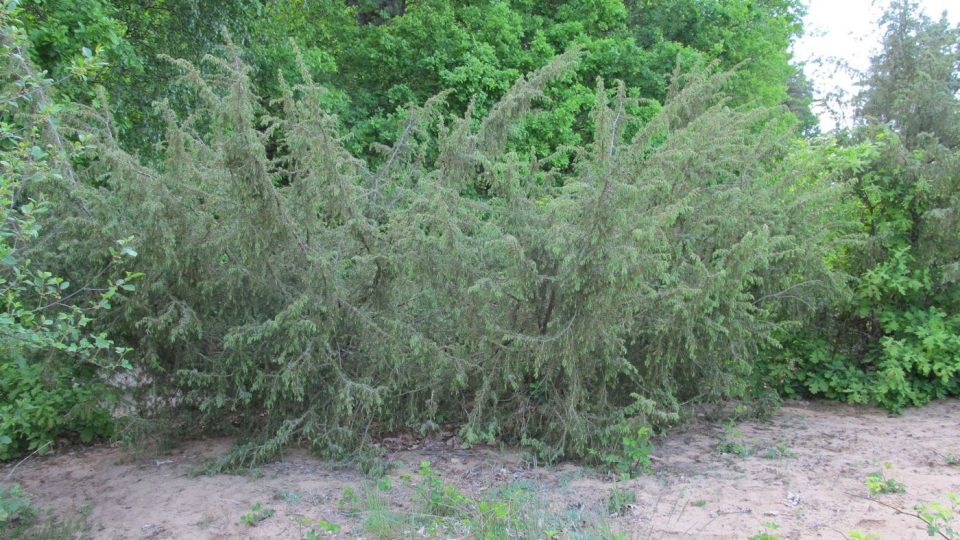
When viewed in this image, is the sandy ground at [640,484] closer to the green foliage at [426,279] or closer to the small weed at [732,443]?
the small weed at [732,443]

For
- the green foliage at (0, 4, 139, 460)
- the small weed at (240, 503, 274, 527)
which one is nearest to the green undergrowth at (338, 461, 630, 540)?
the small weed at (240, 503, 274, 527)

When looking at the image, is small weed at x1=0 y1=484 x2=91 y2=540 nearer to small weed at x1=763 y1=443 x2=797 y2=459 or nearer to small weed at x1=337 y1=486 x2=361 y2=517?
small weed at x1=337 y1=486 x2=361 y2=517

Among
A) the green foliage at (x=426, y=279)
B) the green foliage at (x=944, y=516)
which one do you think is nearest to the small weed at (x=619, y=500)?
the green foliage at (x=426, y=279)

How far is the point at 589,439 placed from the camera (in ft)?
15.9

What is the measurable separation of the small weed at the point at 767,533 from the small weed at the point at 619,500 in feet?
2.37

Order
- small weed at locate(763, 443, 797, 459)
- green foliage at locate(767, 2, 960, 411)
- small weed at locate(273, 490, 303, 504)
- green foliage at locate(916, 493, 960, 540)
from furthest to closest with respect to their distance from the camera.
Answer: green foliage at locate(767, 2, 960, 411), small weed at locate(763, 443, 797, 459), small weed at locate(273, 490, 303, 504), green foliage at locate(916, 493, 960, 540)

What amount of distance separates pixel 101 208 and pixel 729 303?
4.07 meters

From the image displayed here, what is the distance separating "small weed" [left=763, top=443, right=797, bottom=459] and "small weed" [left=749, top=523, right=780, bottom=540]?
140 centimetres

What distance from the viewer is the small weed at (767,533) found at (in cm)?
325

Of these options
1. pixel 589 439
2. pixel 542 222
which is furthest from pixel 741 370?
pixel 542 222

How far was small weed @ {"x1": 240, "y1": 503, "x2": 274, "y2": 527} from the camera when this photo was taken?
394cm

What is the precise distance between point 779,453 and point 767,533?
1603 millimetres

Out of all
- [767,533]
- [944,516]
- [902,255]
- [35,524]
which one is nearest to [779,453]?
[767,533]

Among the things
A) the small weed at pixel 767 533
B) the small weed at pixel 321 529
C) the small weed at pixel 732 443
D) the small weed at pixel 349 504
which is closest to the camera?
the small weed at pixel 767 533
